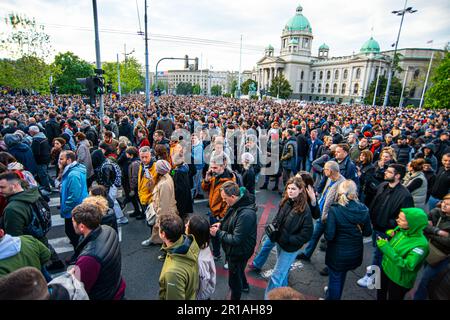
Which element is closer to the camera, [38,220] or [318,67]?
[38,220]

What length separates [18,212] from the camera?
296 cm

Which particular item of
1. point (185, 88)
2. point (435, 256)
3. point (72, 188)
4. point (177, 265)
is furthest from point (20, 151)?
point (185, 88)

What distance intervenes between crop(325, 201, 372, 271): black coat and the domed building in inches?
3183

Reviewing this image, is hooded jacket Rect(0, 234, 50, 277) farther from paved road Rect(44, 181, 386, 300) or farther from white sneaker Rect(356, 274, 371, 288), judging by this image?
white sneaker Rect(356, 274, 371, 288)

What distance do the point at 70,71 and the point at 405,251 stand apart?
71874 millimetres

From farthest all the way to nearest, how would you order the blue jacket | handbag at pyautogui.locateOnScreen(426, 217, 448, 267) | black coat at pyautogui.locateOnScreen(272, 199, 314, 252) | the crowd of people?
1. the blue jacket
2. black coat at pyautogui.locateOnScreen(272, 199, 314, 252)
3. handbag at pyautogui.locateOnScreen(426, 217, 448, 267)
4. the crowd of people

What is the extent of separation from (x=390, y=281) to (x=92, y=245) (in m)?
3.40

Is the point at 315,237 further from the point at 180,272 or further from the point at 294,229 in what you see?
the point at 180,272

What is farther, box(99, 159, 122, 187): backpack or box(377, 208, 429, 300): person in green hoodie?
box(99, 159, 122, 187): backpack

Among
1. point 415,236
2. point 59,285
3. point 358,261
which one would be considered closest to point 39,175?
point 59,285

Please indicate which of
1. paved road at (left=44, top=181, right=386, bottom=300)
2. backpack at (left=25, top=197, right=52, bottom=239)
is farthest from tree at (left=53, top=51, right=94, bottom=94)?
backpack at (left=25, top=197, right=52, bottom=239)

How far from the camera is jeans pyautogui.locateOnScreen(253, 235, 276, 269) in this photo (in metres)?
3.91

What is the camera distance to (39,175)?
7.01 meters

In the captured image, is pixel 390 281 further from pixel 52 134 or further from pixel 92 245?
pixel 52 134
